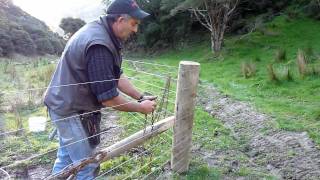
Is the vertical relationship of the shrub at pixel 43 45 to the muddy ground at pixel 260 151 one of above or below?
above

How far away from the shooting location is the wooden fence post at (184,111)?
4445 millimetres

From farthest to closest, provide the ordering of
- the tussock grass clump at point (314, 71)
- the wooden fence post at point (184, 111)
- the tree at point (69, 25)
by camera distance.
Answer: the tree at point (69, 25)
the tussock grass clump at point (314, 71)
the wooden fence post at point (184, 111)

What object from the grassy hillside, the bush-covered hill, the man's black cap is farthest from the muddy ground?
the bush-covered hill

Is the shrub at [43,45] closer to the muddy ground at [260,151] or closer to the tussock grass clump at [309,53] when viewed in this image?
the tussock grass clump at [309,53]

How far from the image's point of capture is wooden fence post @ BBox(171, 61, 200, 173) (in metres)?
4.45

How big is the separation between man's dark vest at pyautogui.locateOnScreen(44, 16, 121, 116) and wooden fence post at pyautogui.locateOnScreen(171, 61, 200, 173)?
1281 millimetres

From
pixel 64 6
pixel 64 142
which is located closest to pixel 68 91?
pixel 64 142

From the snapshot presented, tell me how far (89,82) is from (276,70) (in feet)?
26.8

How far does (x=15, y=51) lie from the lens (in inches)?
738

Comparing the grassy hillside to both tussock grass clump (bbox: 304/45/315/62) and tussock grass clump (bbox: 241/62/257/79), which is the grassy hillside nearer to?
tussock grass clump (bbox: 304/45/315/62)

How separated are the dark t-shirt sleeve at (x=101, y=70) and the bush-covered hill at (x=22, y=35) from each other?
15.6m

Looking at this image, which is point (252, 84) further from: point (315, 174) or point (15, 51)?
point (15, 51)

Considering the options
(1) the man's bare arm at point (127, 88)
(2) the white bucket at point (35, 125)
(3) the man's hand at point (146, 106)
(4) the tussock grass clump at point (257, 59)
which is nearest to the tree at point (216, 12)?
(4) the tussock grass clump at point (257, 59)

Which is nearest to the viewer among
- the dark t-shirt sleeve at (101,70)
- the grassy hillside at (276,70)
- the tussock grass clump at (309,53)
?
the dark t-shirt sleeve at (101,70)
